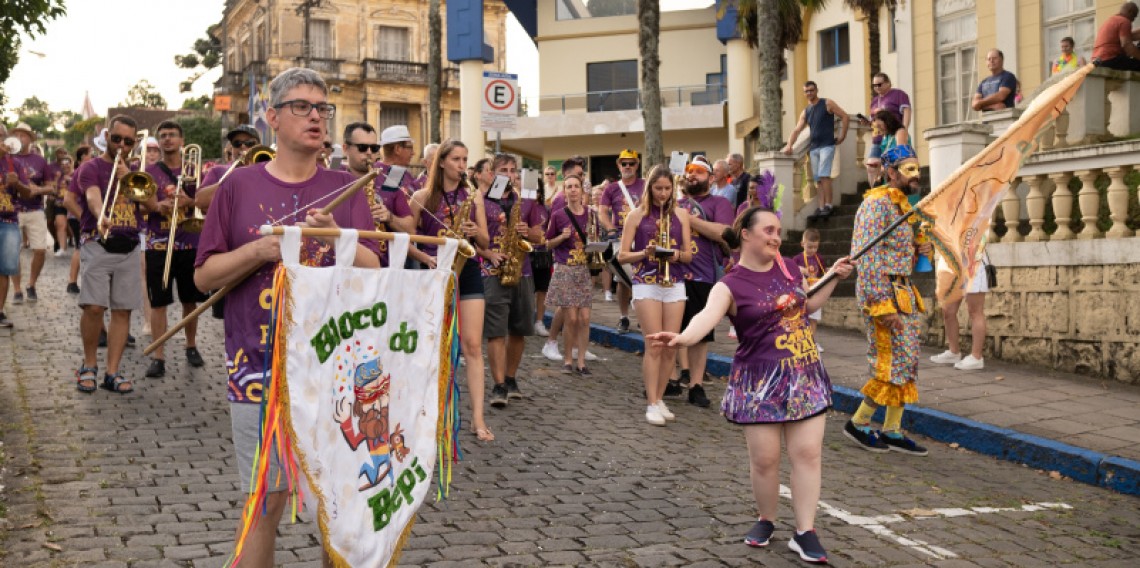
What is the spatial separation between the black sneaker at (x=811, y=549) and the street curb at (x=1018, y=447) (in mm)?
2868

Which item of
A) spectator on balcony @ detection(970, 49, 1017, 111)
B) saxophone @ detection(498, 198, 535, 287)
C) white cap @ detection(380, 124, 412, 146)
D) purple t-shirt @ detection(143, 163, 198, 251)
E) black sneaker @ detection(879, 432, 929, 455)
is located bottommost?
black sneaker @ detection(879, 432, 929, 455)

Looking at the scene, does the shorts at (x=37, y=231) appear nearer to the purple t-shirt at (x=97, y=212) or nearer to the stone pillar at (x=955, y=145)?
the purple t-shirt at (x=97, y=212)

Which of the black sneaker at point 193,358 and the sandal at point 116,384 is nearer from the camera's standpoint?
the sandal at point 116,384

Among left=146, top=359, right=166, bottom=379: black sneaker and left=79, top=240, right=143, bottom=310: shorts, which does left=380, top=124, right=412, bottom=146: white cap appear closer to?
left=79, top=240, right=143, bottom=310: shorts

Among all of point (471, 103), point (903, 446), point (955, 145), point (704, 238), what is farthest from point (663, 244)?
point (471, 103)

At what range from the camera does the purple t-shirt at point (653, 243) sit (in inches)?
364

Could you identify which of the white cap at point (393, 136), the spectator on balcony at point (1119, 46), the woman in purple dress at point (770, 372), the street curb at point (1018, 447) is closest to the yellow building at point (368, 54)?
the spectator on balcony at point (1119, 46)

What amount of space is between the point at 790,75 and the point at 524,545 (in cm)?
3018

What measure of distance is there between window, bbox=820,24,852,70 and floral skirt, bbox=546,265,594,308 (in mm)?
21246

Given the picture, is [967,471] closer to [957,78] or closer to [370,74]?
[957,78]

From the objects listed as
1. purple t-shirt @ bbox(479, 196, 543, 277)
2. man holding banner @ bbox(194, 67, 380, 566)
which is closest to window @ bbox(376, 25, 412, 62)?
purple t-shirt @ bbox(479, 196, 543, 277)

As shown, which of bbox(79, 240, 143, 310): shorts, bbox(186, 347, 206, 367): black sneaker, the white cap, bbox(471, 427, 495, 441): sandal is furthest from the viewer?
bbox(186, 347, 206, 367): black sneaker

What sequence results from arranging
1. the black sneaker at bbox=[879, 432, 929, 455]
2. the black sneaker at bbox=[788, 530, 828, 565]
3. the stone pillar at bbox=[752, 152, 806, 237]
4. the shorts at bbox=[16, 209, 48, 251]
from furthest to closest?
1. the stone pillar at bbox=[752, 152, 806, 237]
2. the shorts at bbox=[16, 209, 48, 251]
3. the black sneaker at bbox=[879, 432, 929, 455]
4. the black sneaker at bbox=[788, 530, 828, 565]

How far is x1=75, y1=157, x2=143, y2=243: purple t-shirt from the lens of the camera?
9.52 metres
